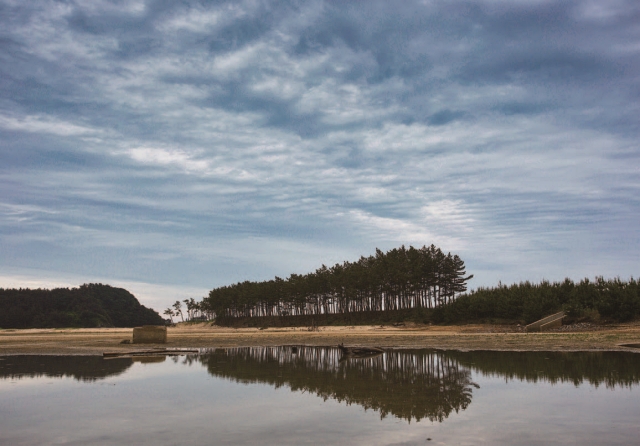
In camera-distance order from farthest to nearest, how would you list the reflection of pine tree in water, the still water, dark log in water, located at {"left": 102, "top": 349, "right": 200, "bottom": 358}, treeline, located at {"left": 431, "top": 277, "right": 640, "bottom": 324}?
treeline, located at {"left": 431, "top": 277, "right": 640, "bottom": 324}, dark log in water, located at {"left": 102, "top": 349, "right": 200, "bottom": 358}, the reflection of pine tree in water, the still water

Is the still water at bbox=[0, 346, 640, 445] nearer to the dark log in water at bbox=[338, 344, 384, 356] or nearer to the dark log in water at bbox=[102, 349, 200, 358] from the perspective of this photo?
the dark log in water at bbox=[338, 344, 384, 356]


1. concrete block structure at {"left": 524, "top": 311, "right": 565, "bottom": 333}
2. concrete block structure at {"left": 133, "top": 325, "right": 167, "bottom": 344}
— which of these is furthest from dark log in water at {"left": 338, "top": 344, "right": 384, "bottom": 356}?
concrete block structure at {"left": 524, "top": 311, "right": 565, "bottom": 333}

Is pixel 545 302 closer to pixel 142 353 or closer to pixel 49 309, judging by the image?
pixel 142 353

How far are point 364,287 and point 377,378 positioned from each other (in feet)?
288

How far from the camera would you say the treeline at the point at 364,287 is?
97.0m

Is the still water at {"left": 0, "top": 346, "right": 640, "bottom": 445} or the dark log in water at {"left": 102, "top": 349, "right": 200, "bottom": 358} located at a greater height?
the still water at {"left": 0, "top": 346, "right": 640, "bottom": 445}

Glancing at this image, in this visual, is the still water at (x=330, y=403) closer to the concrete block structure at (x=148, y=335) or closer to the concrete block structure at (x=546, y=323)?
the concrete block structure at (x=148, y=335)

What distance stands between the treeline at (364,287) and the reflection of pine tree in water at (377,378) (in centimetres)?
5937

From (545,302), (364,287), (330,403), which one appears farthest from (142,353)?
(364,287)

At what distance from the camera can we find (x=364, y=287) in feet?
351

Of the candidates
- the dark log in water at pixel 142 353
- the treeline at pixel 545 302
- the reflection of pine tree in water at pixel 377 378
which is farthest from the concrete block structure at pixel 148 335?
the treeline at pixel 545 302

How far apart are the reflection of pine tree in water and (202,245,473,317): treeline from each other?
59.4 m

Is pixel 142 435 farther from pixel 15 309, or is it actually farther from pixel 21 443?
pixel 15 309

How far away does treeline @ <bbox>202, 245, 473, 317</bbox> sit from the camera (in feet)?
318
